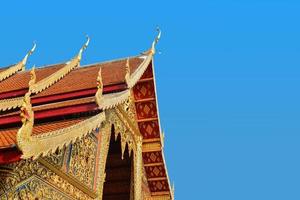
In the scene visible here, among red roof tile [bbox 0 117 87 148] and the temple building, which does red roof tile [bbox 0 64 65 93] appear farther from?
red roof tile [bbox 0 117 87 148]

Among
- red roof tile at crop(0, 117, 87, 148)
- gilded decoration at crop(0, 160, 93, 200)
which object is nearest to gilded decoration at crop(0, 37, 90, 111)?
red roof tile at crop(0, 117, 87, 148)

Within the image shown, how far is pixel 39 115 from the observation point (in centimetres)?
636

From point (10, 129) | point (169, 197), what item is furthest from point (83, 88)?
point (169, 197)

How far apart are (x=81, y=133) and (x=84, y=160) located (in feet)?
2.87

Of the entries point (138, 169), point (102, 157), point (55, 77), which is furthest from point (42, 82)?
point (138, 169)

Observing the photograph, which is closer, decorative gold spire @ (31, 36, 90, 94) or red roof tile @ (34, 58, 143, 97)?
red roof tile @ (34, 58, 143, 97)

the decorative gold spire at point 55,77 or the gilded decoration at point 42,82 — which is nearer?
the gilded decoration at point 42,82

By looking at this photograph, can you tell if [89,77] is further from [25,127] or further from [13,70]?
[25,127]

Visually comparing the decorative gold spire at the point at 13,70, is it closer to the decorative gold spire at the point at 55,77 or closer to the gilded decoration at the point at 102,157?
the decorative gold spire at the point at 55,77

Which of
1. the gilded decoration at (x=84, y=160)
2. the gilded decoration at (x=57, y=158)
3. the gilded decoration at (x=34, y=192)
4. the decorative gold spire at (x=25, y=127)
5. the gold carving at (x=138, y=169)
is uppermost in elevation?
the gold carving at (x=138, y=169)

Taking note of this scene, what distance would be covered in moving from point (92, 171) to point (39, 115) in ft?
3.97

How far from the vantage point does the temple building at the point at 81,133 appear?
14.8ft

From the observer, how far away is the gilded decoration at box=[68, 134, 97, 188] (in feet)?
19.4

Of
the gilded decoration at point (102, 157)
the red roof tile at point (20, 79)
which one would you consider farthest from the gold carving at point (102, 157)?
the red roof tile at point (20, 79)
